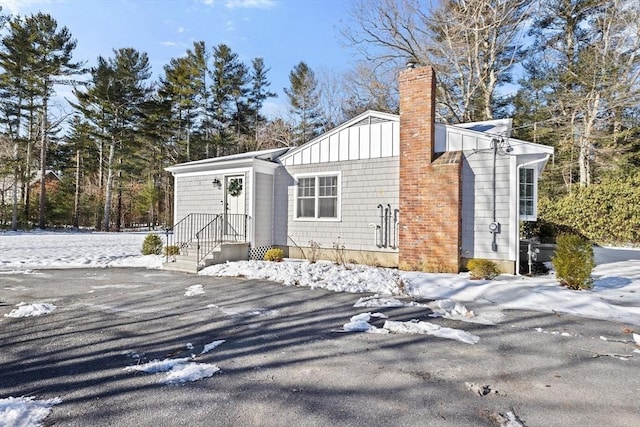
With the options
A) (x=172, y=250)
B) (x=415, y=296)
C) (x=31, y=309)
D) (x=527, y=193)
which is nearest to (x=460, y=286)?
(x=415, y=296)

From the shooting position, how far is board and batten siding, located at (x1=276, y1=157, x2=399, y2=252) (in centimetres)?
892

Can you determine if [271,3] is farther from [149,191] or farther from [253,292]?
[149,191]

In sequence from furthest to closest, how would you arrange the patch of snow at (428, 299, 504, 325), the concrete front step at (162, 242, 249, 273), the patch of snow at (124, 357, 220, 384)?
the concrete front step at (162, 242, 249, 273), the patch of snow at (428, 299, 504, 325), the patch of snow at (124, 357, 220, 384)

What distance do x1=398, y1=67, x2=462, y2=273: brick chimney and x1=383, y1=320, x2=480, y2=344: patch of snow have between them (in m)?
3.70

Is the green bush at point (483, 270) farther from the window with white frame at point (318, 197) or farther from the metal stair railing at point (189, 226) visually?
the metal stair railing at point (189, 226)

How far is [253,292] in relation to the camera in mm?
6383

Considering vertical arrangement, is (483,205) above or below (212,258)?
above

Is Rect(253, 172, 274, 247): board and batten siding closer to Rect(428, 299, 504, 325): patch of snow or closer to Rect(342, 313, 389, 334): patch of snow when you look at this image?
Rect(342, 313, 389, 334): patch of snow

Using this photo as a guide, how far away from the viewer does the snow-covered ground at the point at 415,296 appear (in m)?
3.15

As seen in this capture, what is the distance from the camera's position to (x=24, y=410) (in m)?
2.43

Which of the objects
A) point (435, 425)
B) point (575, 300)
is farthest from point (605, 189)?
point (435, 425)

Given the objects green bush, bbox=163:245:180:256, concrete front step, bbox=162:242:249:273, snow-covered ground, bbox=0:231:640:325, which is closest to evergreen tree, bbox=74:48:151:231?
snow-covered ground, bbox=0:231:640:325

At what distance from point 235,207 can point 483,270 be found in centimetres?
698

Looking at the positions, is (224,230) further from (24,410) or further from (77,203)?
(77,203)
